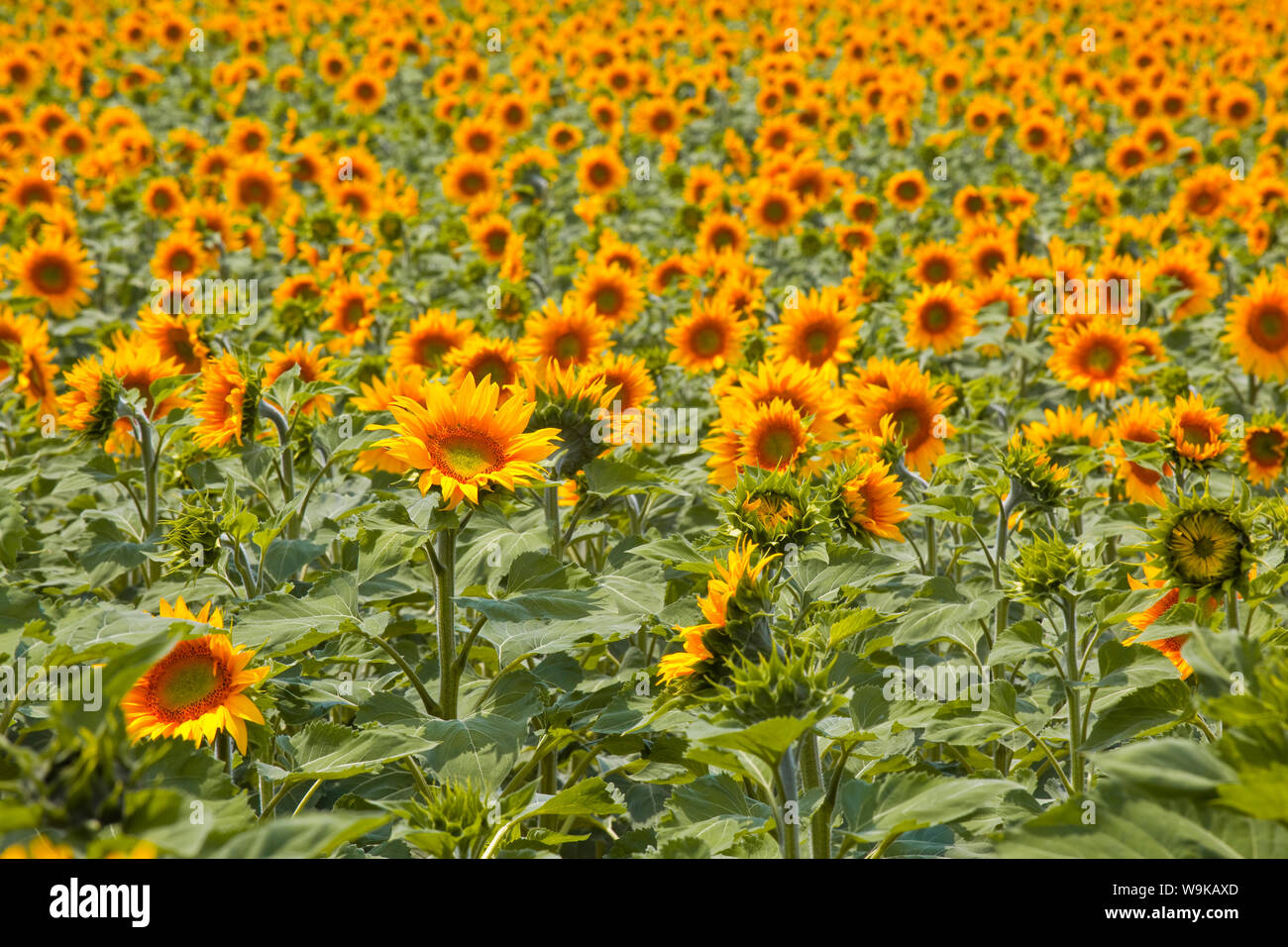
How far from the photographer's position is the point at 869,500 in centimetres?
312

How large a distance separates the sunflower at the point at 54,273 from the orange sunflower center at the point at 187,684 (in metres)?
4.90

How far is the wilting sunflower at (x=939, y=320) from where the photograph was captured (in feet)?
18.7

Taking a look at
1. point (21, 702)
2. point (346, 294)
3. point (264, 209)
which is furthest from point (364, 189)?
point (21, 702)

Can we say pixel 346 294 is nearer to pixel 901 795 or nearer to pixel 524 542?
pixel 524 542

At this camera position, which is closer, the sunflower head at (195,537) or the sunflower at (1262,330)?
the sunflower head at (195,537)

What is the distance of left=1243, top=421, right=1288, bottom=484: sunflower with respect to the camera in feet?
13.1

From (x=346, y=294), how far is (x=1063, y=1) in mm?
14695

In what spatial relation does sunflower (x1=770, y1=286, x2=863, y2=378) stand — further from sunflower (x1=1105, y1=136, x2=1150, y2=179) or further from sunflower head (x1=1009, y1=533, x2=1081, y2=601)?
sunflower (x1=1105, y1=136, x2=1150, y2=179)

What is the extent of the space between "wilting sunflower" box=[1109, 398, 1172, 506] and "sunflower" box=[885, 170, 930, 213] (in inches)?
195

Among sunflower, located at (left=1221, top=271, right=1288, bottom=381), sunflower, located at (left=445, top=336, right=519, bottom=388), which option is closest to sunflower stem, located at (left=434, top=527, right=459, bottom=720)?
sunflower, located at (left=445, top=336, right=519, bottom=388)

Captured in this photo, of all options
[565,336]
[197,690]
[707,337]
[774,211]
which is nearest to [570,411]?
[197,690]

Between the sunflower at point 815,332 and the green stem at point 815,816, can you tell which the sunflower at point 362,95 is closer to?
the sunflower at point 815,332

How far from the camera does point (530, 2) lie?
16.5m

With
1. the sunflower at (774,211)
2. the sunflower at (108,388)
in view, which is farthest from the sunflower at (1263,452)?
the sunflower at (774,211)
